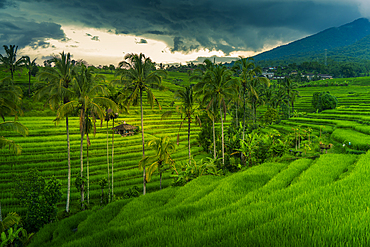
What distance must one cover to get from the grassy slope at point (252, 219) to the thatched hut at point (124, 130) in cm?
2866

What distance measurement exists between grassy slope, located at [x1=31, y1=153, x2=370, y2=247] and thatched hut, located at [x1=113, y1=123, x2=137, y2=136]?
2866cm

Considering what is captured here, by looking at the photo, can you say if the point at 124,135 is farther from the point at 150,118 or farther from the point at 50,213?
the point at 50,213

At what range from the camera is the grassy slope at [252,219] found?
4605mm

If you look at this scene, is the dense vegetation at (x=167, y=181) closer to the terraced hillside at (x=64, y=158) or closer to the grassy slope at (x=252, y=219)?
the grassy slope at (x=252, y=219)

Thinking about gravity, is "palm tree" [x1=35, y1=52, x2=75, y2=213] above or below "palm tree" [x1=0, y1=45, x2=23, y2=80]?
below

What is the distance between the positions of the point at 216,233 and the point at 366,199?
5541 millimetres

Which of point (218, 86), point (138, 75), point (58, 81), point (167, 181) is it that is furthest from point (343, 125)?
point (58, 81)

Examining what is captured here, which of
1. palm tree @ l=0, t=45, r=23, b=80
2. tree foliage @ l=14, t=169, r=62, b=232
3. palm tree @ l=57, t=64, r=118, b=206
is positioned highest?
palm tree @ l=0, t=45, r=23, b=80

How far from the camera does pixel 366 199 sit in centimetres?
639

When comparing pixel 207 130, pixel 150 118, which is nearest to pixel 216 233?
pixel 207 130

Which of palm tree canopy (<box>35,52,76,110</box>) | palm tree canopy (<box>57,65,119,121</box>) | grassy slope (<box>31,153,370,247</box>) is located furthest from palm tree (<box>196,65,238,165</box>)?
palm tree canopy (<box>35,52,76,110</box>)

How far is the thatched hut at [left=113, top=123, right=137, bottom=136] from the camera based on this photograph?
38156mm

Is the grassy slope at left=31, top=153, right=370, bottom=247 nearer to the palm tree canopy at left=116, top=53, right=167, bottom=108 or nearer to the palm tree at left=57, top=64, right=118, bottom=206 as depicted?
the palm tree at left=57, top=64, right=118, bottom=206

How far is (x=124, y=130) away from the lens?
3841cm
